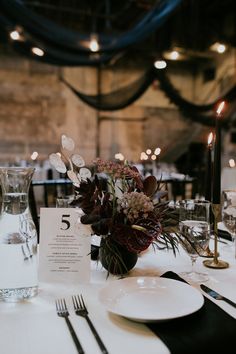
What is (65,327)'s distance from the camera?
0.82 metres

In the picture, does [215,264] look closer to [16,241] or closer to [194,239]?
[194,239]

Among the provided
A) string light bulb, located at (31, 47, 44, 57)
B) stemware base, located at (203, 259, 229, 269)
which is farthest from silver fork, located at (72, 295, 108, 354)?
string light bulb, located at (31, 47, 44, 57)

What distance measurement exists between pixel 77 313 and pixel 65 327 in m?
0.07

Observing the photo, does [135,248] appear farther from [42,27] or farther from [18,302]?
[42,27]

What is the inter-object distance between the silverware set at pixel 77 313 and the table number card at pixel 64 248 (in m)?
0.12

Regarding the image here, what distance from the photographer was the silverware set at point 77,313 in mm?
733

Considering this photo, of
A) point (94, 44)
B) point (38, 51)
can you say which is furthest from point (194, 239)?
point (38, 51)

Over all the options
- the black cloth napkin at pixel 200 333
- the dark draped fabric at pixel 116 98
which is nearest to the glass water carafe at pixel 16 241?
the black cloth napkin at pixel 200 333

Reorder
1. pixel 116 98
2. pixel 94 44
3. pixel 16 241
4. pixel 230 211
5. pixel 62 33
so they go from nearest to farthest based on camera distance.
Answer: pixel 16 241 < pixel 230 211 < pixel 62 33 < pixel 94 44 < pixel 116 98

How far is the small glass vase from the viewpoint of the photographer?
111cm

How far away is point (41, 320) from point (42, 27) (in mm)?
3586

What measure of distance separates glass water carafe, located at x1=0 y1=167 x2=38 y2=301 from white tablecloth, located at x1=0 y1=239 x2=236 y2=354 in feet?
0.12

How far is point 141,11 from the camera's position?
850cm

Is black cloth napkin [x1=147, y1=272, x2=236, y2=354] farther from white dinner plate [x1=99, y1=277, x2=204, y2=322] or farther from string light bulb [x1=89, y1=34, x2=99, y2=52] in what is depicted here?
string light bulb [x1=89, y1=34, x2=99, y2=52]
